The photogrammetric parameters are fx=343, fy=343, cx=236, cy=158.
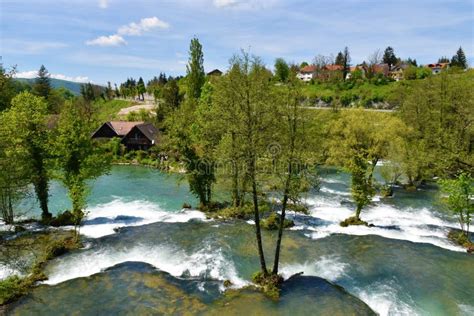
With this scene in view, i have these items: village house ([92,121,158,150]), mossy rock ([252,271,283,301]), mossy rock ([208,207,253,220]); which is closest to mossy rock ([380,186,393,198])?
mossy rock ([208,207,253,220])

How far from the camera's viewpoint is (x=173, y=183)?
52.1 metres

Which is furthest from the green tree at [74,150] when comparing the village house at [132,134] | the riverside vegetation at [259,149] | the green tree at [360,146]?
the village house at [132,134]

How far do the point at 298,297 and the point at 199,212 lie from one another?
1839 cm

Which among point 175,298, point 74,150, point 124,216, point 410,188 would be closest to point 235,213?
point 124,216

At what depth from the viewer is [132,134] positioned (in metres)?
72.8

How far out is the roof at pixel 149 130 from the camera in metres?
72.2

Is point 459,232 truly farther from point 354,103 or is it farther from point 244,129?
point 354,103

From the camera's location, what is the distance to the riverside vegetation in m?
21.1

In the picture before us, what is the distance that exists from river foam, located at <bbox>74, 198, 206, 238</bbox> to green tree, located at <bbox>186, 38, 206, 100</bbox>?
148ft

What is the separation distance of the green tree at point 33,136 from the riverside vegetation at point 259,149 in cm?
10

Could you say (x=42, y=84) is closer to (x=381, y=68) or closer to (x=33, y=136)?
(x=33, y=136)

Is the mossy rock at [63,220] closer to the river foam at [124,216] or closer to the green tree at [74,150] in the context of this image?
the green tree at [74,150]

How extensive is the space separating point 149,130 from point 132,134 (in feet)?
12.5

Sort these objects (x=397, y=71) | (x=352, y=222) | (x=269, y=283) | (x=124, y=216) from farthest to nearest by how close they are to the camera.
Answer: (x=397, y=71) < (x=124, y=216) < (x=352, y=222) < (x=269, y=283)
